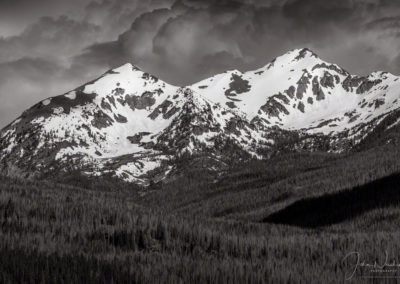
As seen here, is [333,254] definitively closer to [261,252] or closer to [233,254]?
[261,252]

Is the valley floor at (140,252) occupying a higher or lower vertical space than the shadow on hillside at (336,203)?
lower

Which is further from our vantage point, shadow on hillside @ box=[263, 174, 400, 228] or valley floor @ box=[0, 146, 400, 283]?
shadow on hillside @ box=[263, 174, 400, 228]

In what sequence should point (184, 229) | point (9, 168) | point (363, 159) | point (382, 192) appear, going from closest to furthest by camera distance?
1. point (184, 229)
2. point (9, 168)
3. point (382, 192)
4. point (363, 159)

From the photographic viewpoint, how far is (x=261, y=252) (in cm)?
830

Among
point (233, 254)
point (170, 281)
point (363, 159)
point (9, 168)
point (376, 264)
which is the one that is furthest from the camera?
point (363, 159)

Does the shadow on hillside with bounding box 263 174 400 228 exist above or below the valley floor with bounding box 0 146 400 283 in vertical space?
above

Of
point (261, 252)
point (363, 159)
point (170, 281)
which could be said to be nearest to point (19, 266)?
point (170, 281)

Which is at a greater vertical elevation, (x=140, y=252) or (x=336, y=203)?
(x=336, y=203)

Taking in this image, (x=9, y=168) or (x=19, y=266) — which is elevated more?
(x=9, y=168)

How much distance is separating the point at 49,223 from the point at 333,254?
568 centimetres

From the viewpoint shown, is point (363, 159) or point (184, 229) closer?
point (184, 229)

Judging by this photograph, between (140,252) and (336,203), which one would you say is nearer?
(140,252)

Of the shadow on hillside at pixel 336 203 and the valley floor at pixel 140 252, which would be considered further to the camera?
the shadow on hillside at pixel 336 203

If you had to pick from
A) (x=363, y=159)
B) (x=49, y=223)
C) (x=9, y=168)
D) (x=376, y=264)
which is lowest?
(x=376, y=264)
